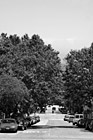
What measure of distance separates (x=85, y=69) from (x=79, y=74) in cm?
135

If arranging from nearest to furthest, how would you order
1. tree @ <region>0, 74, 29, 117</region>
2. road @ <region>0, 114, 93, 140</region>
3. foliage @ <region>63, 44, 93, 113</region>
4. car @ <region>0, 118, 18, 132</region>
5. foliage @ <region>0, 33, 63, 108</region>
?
road @ <region>0, 114, 93, 140</region> → car @ <region>0, 118, 18, 132</region> → tree @ <region>0, 74, 29, 117</region> → foliage @ <region>63, 44, 93, 113</region> → foliage @ <region>0, 33, 63, 108</region>

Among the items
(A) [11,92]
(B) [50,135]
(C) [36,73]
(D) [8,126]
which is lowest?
(B) [50,135]

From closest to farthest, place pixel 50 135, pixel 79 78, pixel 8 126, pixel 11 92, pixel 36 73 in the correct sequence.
Answer: pixel 50 135 < pixel 8 126 < pixel 11 92 < pixel 79 78 < pixel 36 73

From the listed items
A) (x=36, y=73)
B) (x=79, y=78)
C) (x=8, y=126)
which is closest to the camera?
(x=8, y=126)

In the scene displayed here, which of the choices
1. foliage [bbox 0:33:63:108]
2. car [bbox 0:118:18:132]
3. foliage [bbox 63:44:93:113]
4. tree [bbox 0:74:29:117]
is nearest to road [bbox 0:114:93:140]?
car [bbox 0:118:18:132]

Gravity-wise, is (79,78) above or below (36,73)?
below

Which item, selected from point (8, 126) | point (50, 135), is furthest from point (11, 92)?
point (50, 135)

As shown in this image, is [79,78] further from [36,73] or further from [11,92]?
[11,92]

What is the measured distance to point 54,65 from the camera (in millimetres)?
51625

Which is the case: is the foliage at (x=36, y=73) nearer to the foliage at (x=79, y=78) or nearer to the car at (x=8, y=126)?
the foliage at (x=79, y=78)

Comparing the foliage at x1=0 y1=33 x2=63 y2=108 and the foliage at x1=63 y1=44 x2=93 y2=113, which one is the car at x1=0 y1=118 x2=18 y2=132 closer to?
the foliage at x1=0 y1=33 x2=63 y2=108

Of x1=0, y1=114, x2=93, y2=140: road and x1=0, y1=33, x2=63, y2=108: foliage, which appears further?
x1=0, y1=33, x2=63, y2=108: foliage

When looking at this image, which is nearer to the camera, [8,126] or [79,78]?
[8,126]

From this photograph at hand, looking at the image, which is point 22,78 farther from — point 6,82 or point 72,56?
point 72,56
